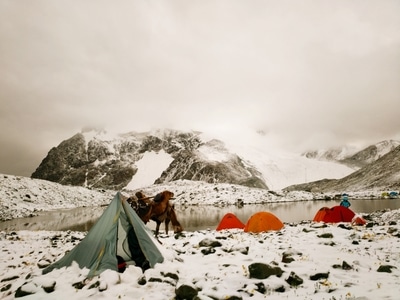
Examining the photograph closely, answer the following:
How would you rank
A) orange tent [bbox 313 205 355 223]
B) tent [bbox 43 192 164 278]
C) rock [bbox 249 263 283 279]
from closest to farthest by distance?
rock [bbox 249 263 283 279] → tent [bbox 43 192 164 278] → orange tent [bbox 313 205 355 223]

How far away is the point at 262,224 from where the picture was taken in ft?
61.8

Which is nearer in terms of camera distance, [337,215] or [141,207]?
[141,207]

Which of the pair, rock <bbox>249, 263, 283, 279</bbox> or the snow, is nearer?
the snow

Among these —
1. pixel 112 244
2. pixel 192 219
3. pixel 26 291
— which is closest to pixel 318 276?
pixel 112 244

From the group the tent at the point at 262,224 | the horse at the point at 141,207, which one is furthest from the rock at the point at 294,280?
the tent at the point at 262,224

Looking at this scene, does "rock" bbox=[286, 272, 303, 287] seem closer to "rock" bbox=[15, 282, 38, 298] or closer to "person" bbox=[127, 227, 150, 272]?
"person" bbox=[127, 227, 150, 272]

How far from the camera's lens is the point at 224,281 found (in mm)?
8570

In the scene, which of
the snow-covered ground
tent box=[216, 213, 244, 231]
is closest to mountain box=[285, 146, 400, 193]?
tent box=[216, 213, 244, 231]

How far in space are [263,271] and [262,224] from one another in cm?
1049

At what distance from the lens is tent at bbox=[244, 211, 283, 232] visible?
61.1 feet

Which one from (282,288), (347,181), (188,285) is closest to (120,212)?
(188,285)

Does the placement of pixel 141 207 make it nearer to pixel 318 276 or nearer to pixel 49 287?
pixel 49 287

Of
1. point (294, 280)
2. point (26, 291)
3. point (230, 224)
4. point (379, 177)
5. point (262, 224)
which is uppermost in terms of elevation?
point (379, 177)

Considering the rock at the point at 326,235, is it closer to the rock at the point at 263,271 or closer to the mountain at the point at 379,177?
the rock at the point at 263,271
